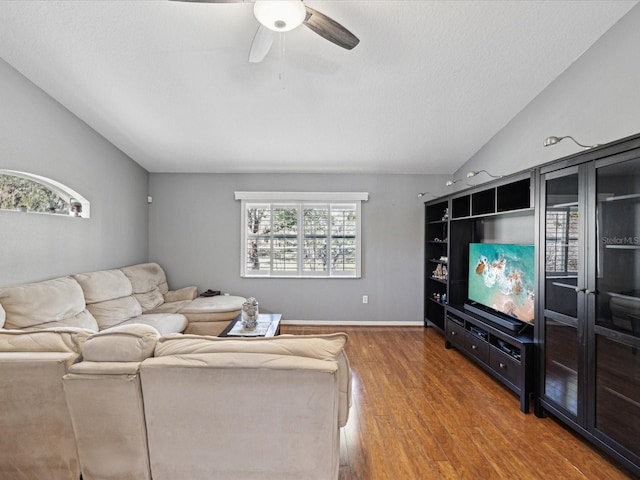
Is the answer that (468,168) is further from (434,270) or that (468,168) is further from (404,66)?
(404,66)

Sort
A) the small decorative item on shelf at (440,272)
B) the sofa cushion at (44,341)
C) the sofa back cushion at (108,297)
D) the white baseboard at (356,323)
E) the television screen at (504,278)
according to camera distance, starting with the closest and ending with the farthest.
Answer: the sofa cushion at (44,341)
the television screen at (504,278)
the sofa back cushion at (108,297)
the small decorative item on shelf at (440,272)
the white baseboard at (356,323)

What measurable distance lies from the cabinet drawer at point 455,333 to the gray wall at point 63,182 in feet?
14.2

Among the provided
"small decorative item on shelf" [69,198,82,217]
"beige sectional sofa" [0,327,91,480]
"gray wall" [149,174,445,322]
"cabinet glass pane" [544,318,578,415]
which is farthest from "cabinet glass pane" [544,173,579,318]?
"small decorative item on shelf" [69,198,82,217]

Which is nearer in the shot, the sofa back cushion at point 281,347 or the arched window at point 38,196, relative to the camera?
the sofa back cushion at point 281,347

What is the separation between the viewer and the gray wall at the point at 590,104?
2199 millimetres

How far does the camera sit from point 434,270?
15.3ft

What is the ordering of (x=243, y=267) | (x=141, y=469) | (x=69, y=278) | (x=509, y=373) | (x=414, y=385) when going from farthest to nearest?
(x=243, y=267) < (x=69, y=278) < (x=414, y=385) < (x=509, y=373) < (x=141, y=469)

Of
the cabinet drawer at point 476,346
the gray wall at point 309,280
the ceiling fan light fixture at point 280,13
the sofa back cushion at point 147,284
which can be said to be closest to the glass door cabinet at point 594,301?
the cabinet drawer at point 476,346

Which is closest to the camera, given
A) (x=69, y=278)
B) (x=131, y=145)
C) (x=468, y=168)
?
(x=69, y=278)

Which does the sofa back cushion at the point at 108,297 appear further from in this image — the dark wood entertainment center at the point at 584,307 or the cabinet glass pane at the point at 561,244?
the cabinet glass pane at the point at 561,244

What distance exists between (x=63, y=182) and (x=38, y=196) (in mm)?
264

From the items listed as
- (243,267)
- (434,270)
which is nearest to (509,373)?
(434,270)

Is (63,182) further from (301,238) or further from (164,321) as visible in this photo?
(301,238)

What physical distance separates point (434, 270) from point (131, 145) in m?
4.57
